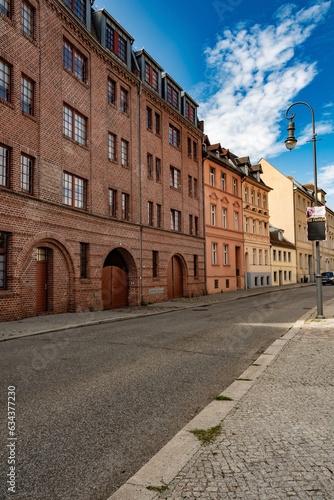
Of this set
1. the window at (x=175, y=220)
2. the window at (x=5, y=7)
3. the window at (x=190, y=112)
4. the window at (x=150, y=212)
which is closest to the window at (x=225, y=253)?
the window at (x=175, y=220)

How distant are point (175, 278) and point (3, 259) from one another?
48.6 feet

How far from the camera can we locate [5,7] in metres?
14.2

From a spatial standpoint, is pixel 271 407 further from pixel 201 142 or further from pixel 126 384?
pixel 201 142

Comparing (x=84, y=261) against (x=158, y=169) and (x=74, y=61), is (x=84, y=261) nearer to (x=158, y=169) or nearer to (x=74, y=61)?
(x=74, y=61)

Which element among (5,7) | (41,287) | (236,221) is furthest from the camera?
(236,221)

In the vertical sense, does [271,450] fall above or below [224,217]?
below

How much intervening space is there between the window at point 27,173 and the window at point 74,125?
289cm

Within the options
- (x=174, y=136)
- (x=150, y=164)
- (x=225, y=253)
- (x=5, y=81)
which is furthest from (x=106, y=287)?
(x=225, y=253)

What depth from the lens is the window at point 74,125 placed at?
17486 mm

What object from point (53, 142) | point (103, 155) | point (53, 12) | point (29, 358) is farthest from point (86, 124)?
point (29, 358)

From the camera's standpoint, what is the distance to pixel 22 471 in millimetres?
3033

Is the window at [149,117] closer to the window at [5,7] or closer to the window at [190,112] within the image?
the window at [190,112]

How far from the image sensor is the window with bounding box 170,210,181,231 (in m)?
26.7

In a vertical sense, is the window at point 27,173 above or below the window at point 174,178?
below
